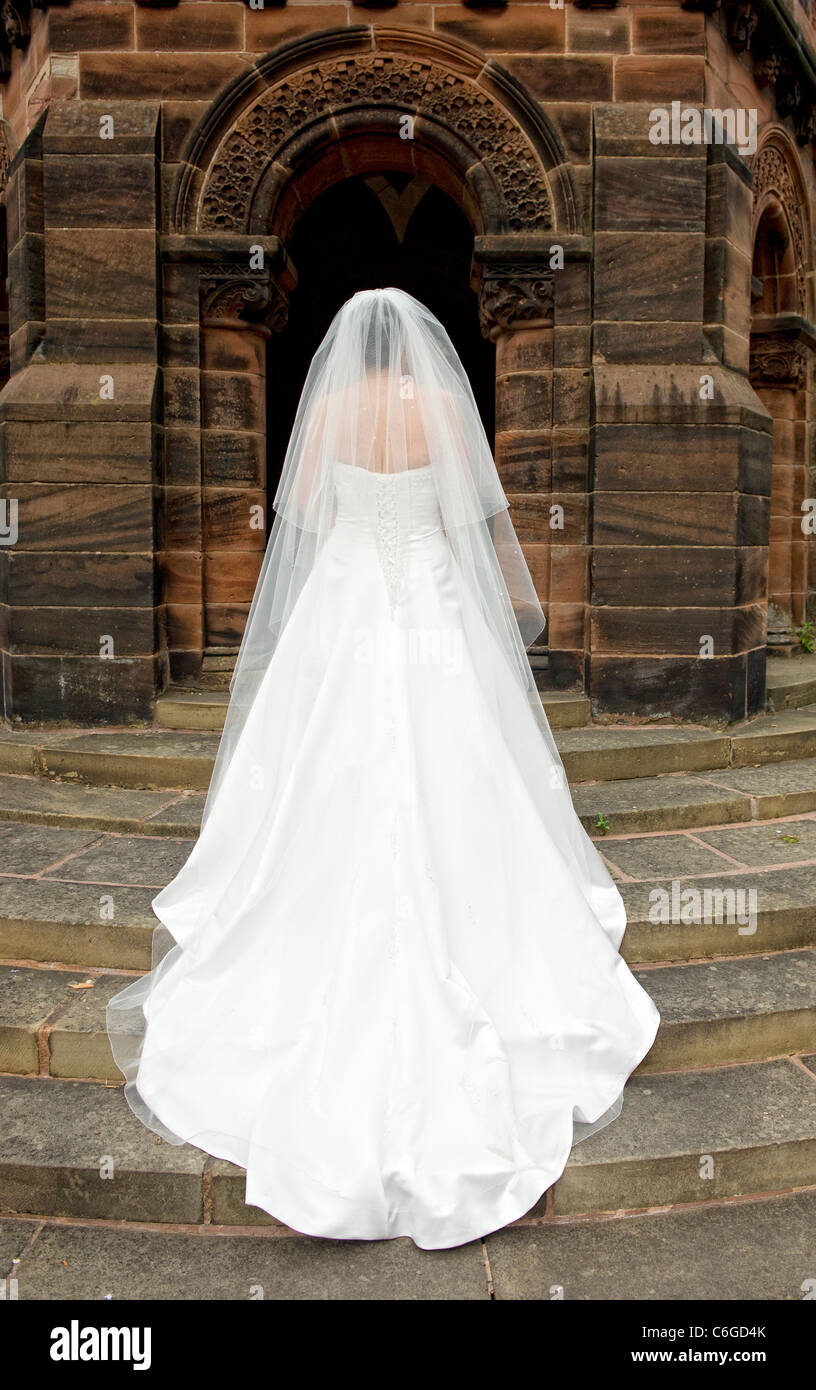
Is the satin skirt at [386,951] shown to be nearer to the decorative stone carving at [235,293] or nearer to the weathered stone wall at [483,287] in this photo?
the weathered stone wall at [483,287]

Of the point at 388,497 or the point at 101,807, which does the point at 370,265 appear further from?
the point at 388,497

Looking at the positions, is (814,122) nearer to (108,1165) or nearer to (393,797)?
(393,797)

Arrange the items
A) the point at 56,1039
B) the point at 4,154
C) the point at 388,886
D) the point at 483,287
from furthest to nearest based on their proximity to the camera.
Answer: the point at 4,154
the point at 483,287
the point at 56,1039
the point at 388,886

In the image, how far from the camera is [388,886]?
10.0 ft

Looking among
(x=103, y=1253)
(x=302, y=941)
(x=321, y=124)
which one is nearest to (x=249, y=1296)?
(x=103, y=1253)

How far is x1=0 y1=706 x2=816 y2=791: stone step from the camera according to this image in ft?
18.3

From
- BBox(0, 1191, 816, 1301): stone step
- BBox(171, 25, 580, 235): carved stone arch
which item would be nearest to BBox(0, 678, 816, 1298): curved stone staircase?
BBox(0, 1191, 816, 1301): stone step

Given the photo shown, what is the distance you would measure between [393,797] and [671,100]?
4916mm

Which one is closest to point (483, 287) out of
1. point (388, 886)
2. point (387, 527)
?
point (387, 527)

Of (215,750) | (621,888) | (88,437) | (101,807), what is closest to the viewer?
(621,888)

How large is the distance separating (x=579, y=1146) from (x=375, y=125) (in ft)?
18.3

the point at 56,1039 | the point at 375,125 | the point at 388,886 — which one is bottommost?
the point at 56,1039

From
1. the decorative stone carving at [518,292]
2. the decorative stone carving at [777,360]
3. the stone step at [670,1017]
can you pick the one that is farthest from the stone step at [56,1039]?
the decorative stone carving at [777,360]
